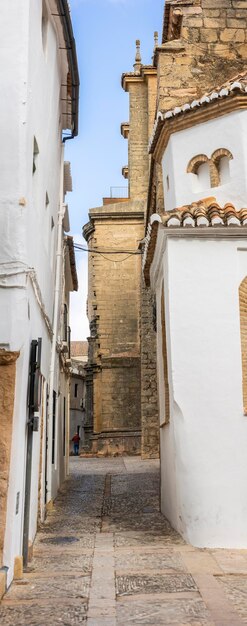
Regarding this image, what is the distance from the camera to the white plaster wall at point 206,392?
748 centimetres

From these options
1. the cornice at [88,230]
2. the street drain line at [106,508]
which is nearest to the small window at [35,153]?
the street drain line at [106,508]

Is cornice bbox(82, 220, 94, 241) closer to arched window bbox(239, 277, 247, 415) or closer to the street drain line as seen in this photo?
the street drain line

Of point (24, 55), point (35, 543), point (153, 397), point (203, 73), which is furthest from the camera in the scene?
point (153, 397)

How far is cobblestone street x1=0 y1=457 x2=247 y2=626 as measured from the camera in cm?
488

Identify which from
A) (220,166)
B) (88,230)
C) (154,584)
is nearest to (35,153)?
(220,166)

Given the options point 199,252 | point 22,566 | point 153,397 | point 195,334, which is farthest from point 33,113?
point 153,397

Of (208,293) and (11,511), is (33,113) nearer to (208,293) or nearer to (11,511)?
(208,293)

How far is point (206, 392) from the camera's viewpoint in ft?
25.5

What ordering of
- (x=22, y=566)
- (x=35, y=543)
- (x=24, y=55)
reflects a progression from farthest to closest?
(x=35, y=543), (x=24, y=55), (x=22, y=566)

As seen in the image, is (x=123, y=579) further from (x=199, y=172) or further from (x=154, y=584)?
(x=199, y=172)

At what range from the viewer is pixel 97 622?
186 inches

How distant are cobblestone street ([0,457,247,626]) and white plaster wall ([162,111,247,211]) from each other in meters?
4.85

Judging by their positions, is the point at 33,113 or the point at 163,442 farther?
the point at 163,442

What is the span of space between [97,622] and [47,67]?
706cm
